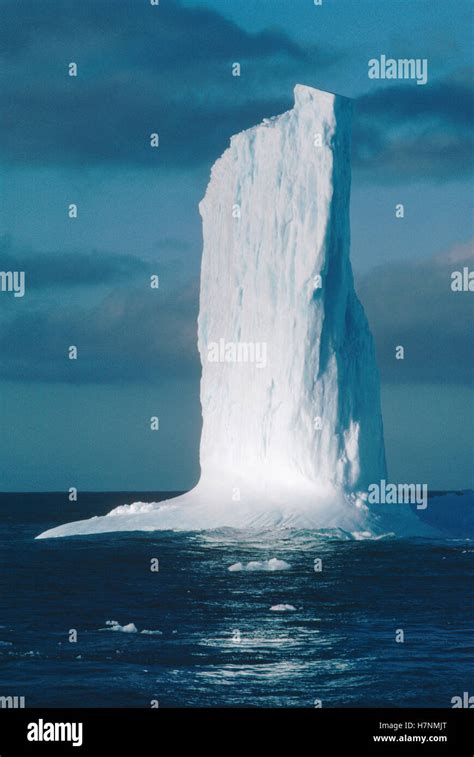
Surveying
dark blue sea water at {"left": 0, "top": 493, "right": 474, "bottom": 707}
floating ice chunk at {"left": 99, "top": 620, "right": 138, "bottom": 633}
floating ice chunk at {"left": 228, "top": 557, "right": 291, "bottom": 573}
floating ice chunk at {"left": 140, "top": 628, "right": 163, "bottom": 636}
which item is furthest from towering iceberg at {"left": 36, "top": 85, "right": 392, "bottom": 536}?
floating ice chunk at {"left": 140, "top": 628, "right": 163, "bottom": 636}

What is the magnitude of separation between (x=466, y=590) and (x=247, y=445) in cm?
1322

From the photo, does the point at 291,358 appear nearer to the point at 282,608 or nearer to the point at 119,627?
the point at 282,608

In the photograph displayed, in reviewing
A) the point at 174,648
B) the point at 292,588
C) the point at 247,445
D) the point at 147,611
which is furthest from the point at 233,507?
the point at 174,648

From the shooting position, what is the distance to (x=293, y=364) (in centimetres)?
4222

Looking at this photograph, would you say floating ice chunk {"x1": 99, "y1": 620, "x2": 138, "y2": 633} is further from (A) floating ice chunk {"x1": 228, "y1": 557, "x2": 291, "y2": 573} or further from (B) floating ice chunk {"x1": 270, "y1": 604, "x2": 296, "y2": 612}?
(A) floating ice chunk {"x1": 228, "y1": 557, "x2": 291, "y2": 573}

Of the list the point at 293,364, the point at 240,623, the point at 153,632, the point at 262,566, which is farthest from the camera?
the point at 293,364

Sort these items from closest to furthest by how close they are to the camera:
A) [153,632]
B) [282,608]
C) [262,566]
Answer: [153,632], [282,608], [262,566]

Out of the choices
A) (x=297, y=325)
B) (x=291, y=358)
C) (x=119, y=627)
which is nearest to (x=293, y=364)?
(x=291, y=358)

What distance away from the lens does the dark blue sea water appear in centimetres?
1839

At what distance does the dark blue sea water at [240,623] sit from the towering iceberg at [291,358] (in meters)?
1.42

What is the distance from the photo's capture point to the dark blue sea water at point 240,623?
60.3 ft

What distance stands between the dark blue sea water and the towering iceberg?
4.67 feet

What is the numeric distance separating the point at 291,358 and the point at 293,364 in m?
0.24
